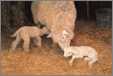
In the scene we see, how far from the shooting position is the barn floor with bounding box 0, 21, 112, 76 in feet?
7.20

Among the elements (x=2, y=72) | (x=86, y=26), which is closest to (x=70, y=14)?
(x=86, y=26)

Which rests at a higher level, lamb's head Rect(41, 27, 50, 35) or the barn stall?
lamb's head Rect(41, 27, 50, 35)

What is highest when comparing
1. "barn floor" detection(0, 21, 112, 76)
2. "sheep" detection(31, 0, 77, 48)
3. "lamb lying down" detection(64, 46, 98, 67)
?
"sheep" detection(31, 0, 77, 48)

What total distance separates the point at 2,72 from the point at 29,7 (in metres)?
0.83

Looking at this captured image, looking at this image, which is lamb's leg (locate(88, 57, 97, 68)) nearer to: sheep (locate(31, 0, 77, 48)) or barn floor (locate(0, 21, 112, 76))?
barn floor (locate(0, 21, 112, 76))

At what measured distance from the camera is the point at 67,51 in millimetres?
2225

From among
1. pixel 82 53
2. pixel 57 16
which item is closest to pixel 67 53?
pixel 82 53

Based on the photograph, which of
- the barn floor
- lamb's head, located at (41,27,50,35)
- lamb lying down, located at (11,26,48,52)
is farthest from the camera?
lamb's head, located at (41,27,50,35)

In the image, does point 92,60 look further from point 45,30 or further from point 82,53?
point 45,30

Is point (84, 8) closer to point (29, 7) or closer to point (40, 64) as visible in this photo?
point (29, 7)

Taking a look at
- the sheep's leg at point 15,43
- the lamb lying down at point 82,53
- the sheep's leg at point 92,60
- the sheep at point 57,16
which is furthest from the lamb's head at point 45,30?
the sheep's leg at point 92,60

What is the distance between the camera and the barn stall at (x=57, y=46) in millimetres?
2211

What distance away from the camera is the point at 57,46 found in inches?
95.8

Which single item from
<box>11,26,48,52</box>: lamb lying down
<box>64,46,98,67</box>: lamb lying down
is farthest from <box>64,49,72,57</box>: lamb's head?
<box>11,26,48,52</box>: lamb lying down
